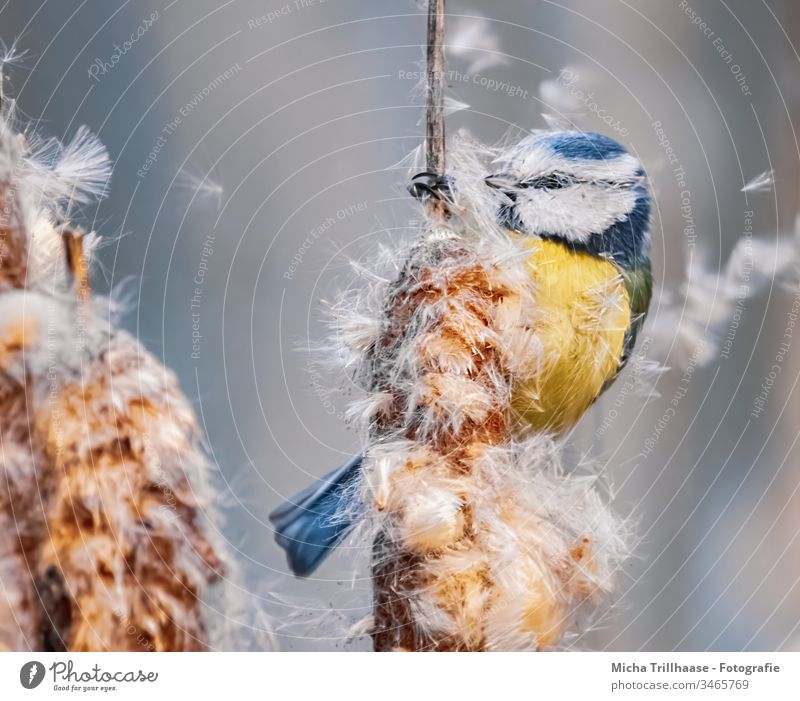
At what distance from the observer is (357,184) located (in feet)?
2.18

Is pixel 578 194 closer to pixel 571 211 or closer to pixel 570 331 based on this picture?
pixel 571 211

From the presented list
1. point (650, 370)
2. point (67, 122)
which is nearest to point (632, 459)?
point (650, 370)

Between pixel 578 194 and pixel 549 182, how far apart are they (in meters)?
0.03

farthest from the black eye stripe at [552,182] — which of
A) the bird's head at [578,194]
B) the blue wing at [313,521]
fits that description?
the blue wing at [313,521]

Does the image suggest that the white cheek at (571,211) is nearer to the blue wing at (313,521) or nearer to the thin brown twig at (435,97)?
the thin brown twig at (435,97)

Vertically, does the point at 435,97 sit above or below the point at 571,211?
above

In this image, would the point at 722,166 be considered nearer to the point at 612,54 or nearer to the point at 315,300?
the point at 612,54

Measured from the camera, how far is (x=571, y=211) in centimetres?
65

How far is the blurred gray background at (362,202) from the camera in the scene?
658 millimetres

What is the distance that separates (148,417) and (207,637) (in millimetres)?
207

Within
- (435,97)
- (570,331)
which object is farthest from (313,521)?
(435,97)

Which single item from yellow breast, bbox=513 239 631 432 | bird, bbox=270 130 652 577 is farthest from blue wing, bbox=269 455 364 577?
yellow breast, bbox=513 239 631 432

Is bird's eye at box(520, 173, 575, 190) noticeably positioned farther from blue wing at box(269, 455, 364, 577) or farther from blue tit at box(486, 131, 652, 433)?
blue wing at box(269, 455, 364, 577)

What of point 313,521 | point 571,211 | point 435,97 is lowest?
point 313,521
